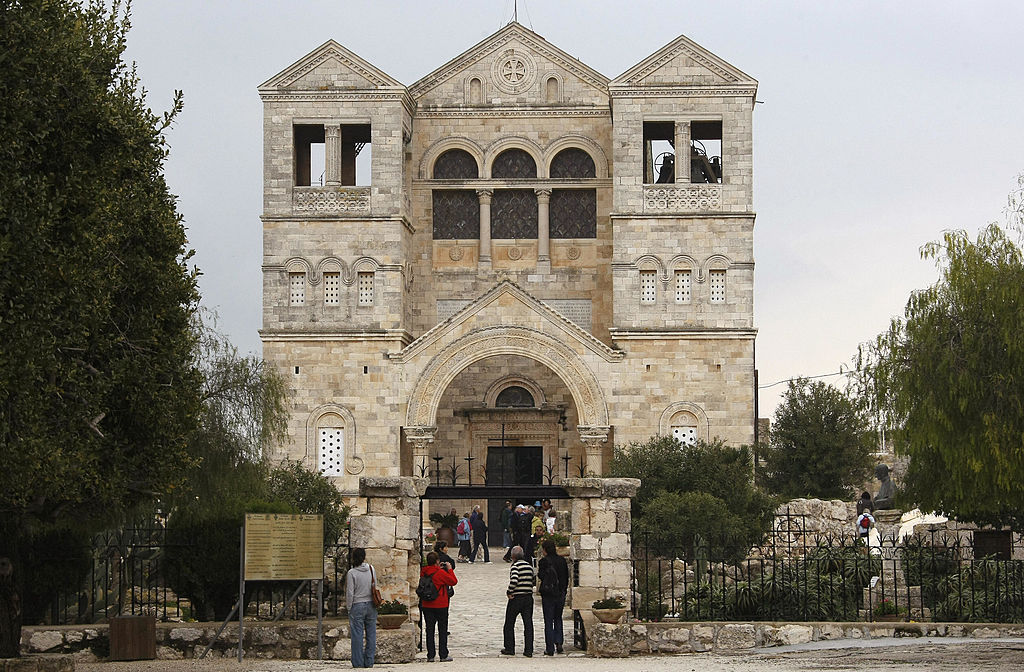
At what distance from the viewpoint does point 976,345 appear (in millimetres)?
22516

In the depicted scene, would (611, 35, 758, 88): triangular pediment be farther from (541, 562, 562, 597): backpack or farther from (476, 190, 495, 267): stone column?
(541, 562, 562, 597): backpack

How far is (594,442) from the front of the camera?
3422 cm

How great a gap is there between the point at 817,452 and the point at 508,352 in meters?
12.5

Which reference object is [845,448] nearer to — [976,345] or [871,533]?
[871,533]

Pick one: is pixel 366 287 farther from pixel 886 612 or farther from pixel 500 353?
pixel 886 612

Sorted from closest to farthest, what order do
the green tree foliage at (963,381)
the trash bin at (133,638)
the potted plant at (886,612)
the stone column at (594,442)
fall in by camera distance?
the trash bin at (133,638) < the potted plant at (886,612) < the green tree foliage at (963,381) < the stone column at (594,442)

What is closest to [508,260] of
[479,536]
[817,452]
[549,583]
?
[479,536]

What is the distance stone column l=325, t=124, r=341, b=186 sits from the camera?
36.0m

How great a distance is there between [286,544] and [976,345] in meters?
11.7

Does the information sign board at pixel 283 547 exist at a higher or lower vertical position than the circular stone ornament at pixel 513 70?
lower

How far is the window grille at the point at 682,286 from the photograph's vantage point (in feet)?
116

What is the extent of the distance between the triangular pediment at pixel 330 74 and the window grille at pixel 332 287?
14.9 ft

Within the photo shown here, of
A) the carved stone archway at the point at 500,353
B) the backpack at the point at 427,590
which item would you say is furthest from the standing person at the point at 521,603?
the carved stone archway at the point at 500,353

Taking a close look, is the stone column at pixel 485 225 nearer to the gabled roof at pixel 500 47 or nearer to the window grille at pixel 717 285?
the gabled roof at pixel 500 47
